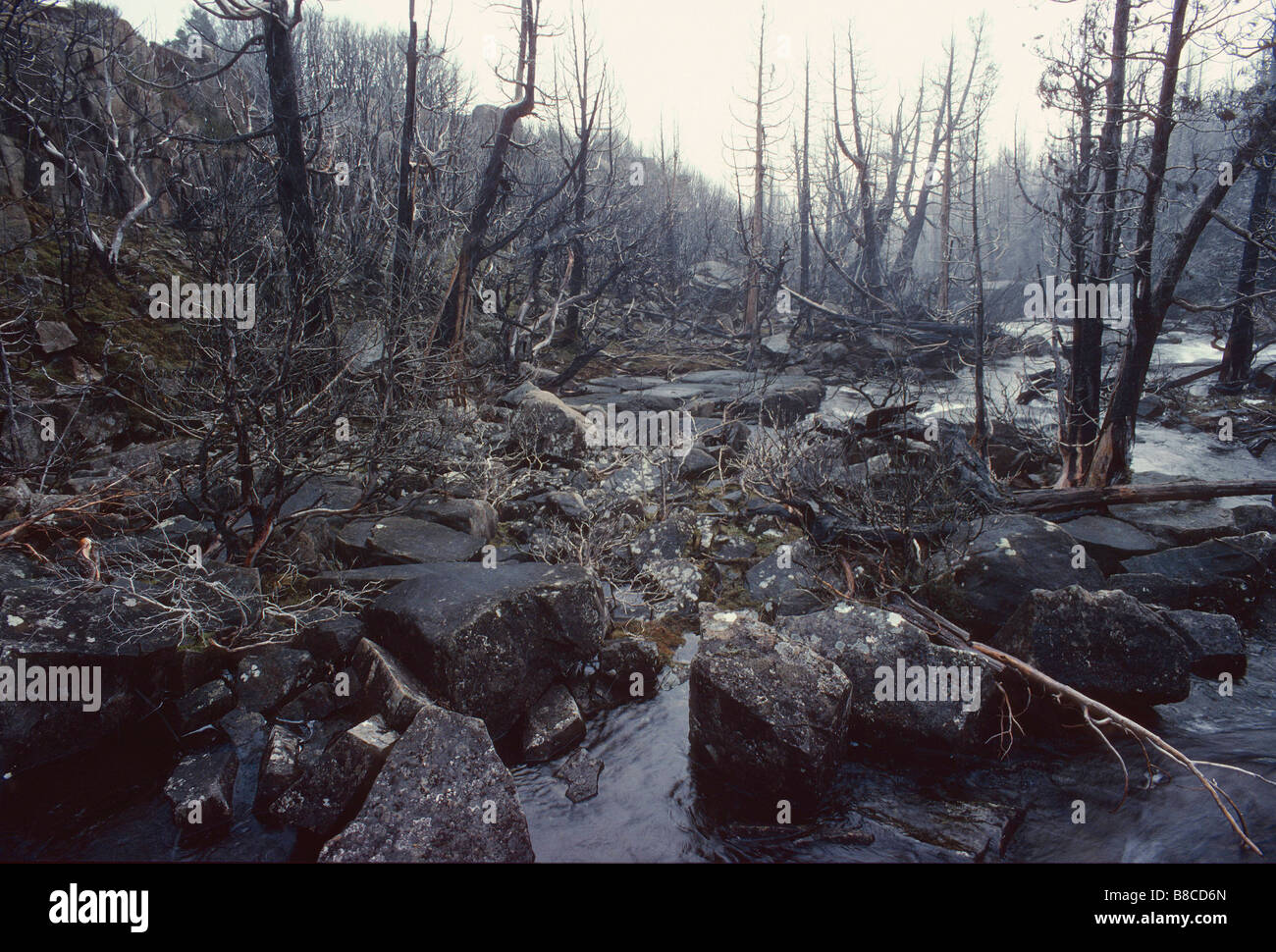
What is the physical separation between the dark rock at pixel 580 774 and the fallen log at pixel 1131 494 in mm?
5277

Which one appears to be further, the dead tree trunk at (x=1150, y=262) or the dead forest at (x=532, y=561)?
the dead tree trunk at (x=1150, y=262)

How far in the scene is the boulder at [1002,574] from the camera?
534 cm

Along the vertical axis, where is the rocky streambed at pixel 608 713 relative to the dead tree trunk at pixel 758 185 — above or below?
below

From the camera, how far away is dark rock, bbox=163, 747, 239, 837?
3.36m

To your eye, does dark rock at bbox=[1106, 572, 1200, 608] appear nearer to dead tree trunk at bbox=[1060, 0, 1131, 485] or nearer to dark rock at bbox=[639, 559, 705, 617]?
dead tree trunk at bbox=[1060, 0, 1131, 485]

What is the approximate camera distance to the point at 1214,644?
4902 mm

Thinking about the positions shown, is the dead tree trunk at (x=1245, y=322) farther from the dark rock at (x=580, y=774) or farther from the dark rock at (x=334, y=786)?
the dark rock at (x=334, y=786)

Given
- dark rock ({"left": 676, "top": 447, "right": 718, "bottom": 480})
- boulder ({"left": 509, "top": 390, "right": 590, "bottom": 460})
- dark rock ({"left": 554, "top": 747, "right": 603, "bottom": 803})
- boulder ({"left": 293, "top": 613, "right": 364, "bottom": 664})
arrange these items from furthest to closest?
dark rock ({"left": 676, "top": 447, "right": 718, "bottom": 480}) < boulder ({"left": 509, "top": 390, "right": 590, "bottom": 460}) < boulder ({"left": 293, "top": 613, "right": 364, "bottom": 664}) < dark rock ({"left": 554, "top": 747, "right": 603, "bottom": 803})

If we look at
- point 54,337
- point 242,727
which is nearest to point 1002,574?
point 242,727

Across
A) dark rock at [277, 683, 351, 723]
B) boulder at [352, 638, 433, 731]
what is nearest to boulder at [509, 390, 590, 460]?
boulder at [352, 638, 433, 731]

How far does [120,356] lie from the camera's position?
741cm

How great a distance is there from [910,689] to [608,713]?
74.6 inches

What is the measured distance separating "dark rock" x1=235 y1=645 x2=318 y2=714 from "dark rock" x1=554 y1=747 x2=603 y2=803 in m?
1.66

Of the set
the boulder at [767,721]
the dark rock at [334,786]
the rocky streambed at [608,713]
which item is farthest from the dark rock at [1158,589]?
the dark rock at [334,786]
